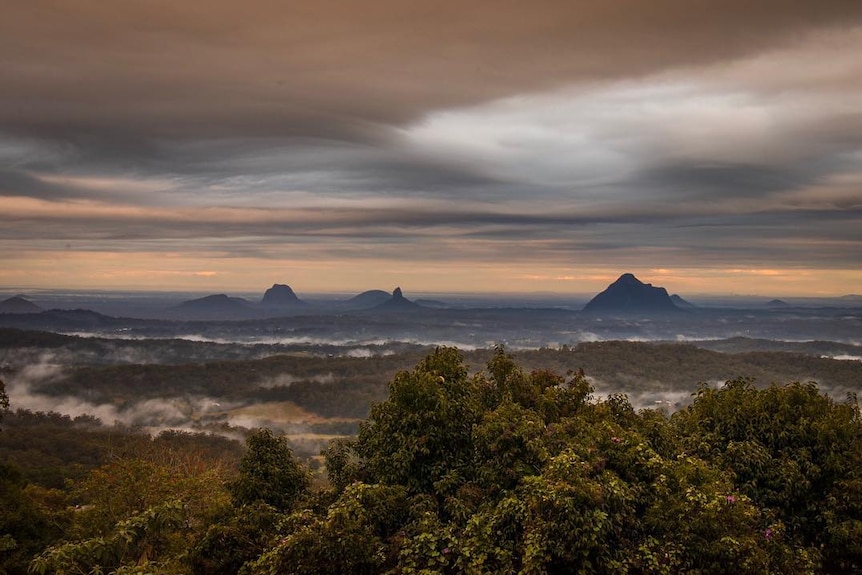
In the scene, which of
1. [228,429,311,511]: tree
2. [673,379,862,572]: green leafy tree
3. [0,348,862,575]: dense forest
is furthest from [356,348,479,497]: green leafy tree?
[673,379,862,572]: green leafy tree

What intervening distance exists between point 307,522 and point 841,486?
1849 cm

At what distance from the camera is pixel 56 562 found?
15805mm

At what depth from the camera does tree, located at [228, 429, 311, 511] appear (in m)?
23.1

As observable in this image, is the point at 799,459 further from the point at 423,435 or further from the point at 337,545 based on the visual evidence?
the point at 337,545

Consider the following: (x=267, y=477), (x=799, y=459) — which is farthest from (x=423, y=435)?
(x=799, y=459)

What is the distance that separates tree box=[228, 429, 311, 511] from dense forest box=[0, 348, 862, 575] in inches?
2.3

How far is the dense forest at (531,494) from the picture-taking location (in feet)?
54.2

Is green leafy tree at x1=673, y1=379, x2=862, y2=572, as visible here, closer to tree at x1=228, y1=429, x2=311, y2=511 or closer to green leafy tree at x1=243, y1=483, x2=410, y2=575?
green leafy tree at x1=243, y1=483, x2=410, y2=575

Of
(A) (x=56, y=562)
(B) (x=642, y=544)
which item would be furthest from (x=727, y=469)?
(A) (x=56, y=562)

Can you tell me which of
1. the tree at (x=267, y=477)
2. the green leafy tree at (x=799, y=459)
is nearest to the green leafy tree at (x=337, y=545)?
the tree at (x=267, y=477)

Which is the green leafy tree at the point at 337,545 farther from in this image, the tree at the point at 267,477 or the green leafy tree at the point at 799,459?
the green leafy tree at the point at 799,459

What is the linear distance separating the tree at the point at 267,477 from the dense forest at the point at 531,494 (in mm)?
58

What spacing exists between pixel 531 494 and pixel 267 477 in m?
11.4

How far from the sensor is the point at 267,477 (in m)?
23.5
